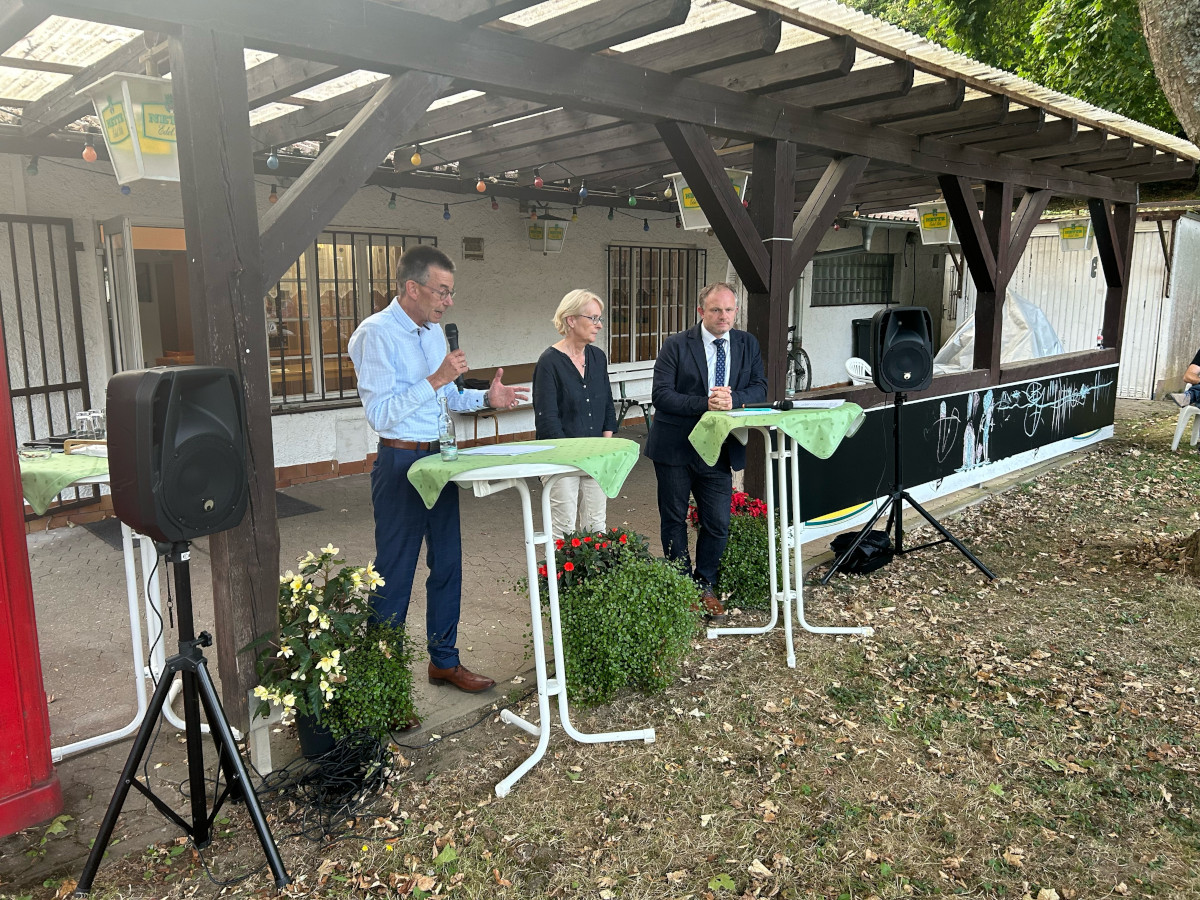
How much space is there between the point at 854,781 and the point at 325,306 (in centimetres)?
624

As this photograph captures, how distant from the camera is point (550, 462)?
9.66 feet

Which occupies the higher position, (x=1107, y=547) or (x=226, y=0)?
(x=226, y=0)

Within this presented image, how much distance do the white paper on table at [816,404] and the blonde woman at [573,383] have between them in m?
0.95

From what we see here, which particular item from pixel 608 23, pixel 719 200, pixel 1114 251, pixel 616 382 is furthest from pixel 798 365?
pixel 608 23

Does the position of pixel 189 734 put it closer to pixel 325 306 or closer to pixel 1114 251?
pixel 325 306

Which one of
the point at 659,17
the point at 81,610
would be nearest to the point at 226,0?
the point at 659,17

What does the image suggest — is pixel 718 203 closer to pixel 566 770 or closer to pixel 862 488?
pixel 862 488

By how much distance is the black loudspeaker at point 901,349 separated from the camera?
5320mm

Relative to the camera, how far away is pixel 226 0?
2.79 meters

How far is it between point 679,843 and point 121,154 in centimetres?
334

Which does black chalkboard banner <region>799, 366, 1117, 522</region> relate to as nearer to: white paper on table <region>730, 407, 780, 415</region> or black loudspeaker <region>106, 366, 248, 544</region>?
white paper on table <region>730, 407, 780, 415</region>

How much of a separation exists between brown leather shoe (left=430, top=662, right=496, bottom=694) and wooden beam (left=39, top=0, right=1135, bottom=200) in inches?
98.0

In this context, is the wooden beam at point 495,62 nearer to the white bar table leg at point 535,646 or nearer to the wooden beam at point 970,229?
the wooden beam at point 970,229

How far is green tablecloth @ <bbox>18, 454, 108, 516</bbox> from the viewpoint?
312 centimetres
